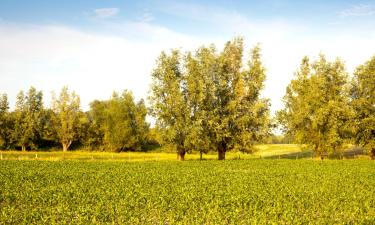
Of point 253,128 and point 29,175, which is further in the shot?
point 253,128

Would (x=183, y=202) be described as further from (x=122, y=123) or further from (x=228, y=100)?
(x=122, y=123)

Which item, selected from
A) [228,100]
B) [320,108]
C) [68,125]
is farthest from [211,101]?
[68,125]

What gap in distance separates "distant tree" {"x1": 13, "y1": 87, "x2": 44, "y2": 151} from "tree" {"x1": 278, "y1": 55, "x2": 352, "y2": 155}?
209 ft

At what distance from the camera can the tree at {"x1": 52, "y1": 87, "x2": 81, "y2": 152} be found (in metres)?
103

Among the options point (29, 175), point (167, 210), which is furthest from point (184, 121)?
point (167, 210)

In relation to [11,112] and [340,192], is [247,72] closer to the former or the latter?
[340,192]

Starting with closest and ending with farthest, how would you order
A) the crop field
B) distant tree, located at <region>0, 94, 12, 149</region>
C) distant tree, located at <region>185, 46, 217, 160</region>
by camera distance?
the crop field < distant tree, located at <region>185, 46, 217, 160</region> < distant tree, located at <region>0, 94, 12, 149</region>

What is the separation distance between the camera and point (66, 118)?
105 m

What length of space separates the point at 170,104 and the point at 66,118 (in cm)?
5075

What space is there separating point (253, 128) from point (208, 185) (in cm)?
3939

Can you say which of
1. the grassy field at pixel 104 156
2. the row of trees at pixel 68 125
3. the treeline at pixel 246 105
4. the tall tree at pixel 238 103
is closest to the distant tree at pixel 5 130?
the row of trees at pixel 68 125

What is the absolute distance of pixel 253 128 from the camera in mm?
67938

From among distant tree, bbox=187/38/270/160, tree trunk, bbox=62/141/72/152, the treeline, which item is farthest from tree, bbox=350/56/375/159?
tree trunk, bbox=62/141/72/152

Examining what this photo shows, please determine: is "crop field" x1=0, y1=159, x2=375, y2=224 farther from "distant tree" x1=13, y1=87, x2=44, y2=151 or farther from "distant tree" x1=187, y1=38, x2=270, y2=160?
"distant tree" x1=13, y1=87, x2=44, y2=151
